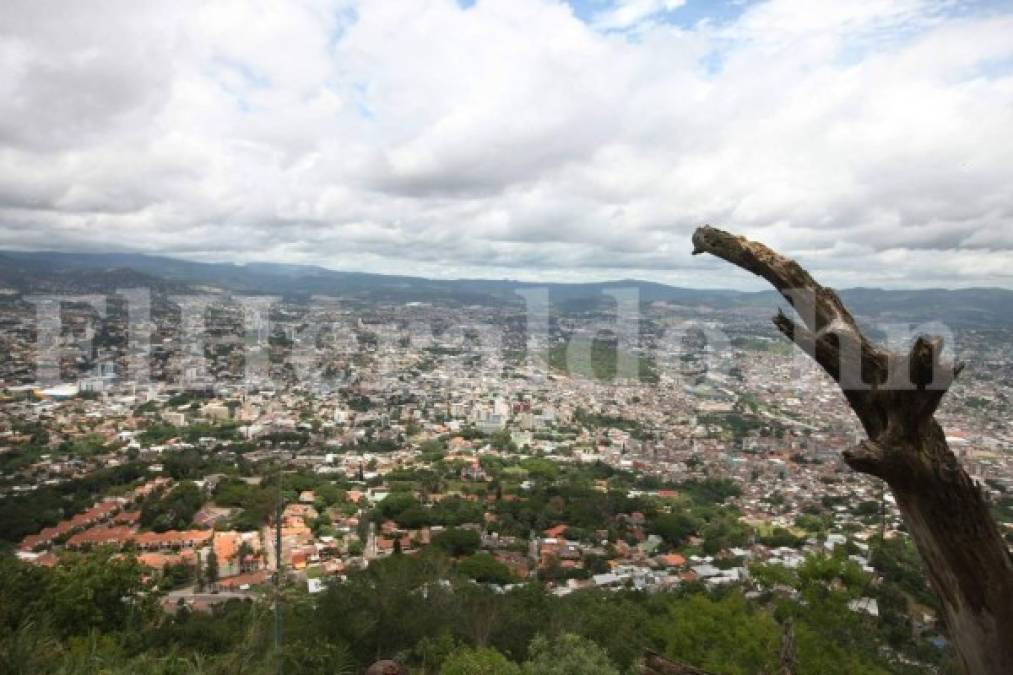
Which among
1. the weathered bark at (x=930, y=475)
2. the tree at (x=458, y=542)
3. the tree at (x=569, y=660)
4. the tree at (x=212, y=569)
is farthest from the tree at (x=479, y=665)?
the tree at (x=458, y=542)

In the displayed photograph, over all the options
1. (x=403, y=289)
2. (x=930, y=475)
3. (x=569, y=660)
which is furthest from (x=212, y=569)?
(x=403, y=289)

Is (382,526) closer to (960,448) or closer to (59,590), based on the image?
(59,590)

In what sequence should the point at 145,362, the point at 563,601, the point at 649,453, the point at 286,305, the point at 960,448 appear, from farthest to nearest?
the point at 286,305
the point at 145,362
the point at 649,453
the point at 960,448
the point at 563,601

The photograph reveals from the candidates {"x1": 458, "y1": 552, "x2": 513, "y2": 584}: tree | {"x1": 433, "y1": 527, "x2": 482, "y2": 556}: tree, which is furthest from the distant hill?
{"x1": 458, "y1": 552, "x2": 513, "y2": 584}: tree

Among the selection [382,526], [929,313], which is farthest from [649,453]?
[929,313]

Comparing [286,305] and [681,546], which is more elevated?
[286,305]

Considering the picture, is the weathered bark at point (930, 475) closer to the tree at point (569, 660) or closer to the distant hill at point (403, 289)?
the tree at point (569, 660)

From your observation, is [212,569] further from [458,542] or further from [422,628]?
[422,628]

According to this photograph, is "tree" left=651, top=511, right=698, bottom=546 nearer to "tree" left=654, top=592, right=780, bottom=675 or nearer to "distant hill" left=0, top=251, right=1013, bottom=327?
"tree" left=654, top=592, right=780, bottom=675

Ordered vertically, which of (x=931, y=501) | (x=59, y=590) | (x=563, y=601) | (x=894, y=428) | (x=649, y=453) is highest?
(x=894, y=428)
